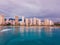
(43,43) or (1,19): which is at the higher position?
(1,19)

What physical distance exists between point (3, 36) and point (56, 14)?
5.81 ft

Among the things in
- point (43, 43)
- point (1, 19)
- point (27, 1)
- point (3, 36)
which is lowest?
point (43, 43)

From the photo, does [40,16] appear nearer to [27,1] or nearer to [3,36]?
[27,1]

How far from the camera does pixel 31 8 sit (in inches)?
133

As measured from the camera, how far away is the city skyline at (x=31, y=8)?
10.6 ft

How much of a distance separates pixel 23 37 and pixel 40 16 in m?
0.85

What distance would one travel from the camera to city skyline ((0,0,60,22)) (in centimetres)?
324

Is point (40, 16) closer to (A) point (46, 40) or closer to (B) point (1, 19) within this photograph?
(A) point (46, 40)

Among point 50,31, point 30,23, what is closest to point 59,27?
point 50,31

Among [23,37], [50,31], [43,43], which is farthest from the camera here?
[50,31]

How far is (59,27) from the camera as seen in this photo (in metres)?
3.57

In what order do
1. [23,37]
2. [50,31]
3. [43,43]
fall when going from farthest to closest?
1. [50,31]
2. [23,37]
3. [43,43]

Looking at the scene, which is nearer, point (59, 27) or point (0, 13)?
point (0, 13)

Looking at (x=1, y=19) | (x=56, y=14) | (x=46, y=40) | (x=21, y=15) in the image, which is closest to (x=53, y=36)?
(x=46, y=40)
